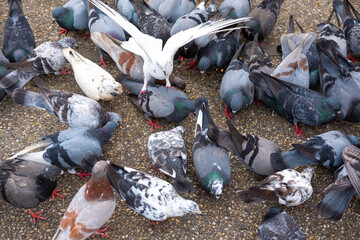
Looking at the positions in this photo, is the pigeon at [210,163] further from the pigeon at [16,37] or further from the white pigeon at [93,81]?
the pigeon at [16,37]

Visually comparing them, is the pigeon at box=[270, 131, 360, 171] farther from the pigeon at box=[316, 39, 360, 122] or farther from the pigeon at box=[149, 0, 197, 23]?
the pigeon at box=[149, 0, 197, 23]

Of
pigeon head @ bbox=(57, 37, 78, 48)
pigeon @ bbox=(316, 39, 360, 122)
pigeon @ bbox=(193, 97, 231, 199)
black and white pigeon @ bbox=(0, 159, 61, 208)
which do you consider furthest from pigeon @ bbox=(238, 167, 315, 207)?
pigeon head @ bbox=(57, 37, 78, 48)

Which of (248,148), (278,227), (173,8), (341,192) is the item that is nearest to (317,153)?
(341,192)

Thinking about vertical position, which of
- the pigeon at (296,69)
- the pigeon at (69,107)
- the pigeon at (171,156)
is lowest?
the pigeon at (171,156)

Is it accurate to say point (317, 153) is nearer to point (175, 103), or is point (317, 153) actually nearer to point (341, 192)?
point (341, 192)

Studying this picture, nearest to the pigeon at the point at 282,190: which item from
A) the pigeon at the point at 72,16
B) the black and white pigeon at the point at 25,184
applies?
the black and white pigeon at the point at 25,184

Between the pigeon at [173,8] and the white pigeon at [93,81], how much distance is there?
1549 millimetres

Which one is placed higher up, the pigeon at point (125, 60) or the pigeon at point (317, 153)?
the pigeon at point (125, 60)

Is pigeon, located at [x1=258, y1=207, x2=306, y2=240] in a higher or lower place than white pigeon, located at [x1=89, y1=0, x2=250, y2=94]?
lower

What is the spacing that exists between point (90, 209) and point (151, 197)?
0.63 meters

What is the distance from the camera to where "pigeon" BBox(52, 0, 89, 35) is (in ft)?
19.2

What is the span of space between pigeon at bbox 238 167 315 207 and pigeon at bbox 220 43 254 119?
1.15 m

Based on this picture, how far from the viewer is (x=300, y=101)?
4.95 metres

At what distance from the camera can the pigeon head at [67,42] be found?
220 inches
